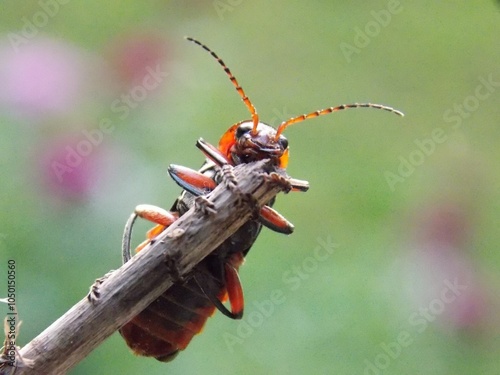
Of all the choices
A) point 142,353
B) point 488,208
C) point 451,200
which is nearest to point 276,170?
point 142,353

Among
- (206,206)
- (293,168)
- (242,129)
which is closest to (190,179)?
(242,129)

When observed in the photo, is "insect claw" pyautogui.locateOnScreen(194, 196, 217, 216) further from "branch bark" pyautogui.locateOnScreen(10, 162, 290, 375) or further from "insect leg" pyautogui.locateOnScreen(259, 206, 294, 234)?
"insect leg" pyautogui.locateOnScreen(259, 206, 294, 234)

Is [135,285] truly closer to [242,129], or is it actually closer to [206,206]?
[206,206]

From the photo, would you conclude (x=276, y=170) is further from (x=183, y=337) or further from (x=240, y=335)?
(x=240, y=335)

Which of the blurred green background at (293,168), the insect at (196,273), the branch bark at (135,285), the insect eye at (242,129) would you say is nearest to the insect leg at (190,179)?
the insect at (196,273)

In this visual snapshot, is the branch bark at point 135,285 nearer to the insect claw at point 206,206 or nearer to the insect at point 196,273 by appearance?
the insect claw at point 206,206

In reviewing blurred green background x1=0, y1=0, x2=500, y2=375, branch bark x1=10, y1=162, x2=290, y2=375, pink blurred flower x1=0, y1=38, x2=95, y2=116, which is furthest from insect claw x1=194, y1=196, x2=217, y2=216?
pink blurred flower x1=0, y1=38, x2=95, y2=116

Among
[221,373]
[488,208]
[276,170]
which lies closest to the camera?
[276,170]
